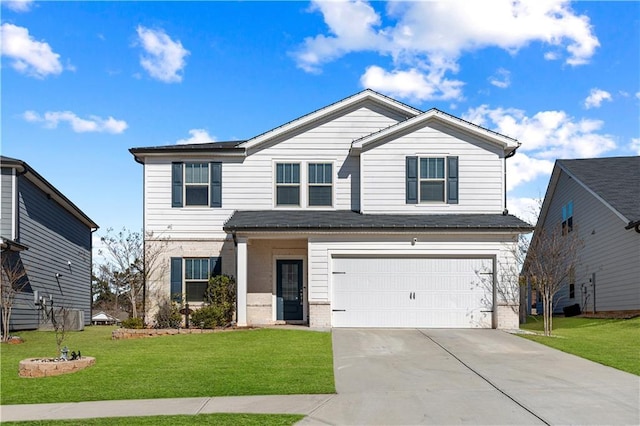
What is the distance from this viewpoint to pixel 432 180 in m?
21.4

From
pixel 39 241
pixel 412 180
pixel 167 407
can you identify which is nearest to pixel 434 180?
pixel 412 180

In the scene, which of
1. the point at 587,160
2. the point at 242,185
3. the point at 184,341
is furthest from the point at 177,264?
the point at 587,160

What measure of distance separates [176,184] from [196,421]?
44.7 ft

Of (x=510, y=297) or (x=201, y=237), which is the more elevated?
(x=201, y=237)

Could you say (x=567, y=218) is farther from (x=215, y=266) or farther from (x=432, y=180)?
(x=215, y=266)

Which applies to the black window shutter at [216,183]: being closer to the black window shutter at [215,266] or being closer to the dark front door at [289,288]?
the black window shutter at [215,266]

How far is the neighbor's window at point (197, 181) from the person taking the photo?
2178 centimetres

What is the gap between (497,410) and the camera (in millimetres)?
9406

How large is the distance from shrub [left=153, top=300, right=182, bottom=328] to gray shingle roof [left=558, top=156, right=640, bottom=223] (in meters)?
14.8

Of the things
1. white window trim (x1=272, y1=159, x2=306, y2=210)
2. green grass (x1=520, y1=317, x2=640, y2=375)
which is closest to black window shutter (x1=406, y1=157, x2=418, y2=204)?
white window trim (x1=272, y1=159, x2=306, y2=210)

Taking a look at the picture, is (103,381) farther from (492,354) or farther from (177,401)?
(492,354)

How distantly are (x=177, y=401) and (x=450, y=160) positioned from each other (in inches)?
533

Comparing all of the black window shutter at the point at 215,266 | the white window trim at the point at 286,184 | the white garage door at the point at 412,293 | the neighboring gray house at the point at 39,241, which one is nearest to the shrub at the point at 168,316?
the black window shutter at the point at 215,266

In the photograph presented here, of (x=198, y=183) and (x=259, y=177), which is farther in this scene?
(x=259, y=177)
